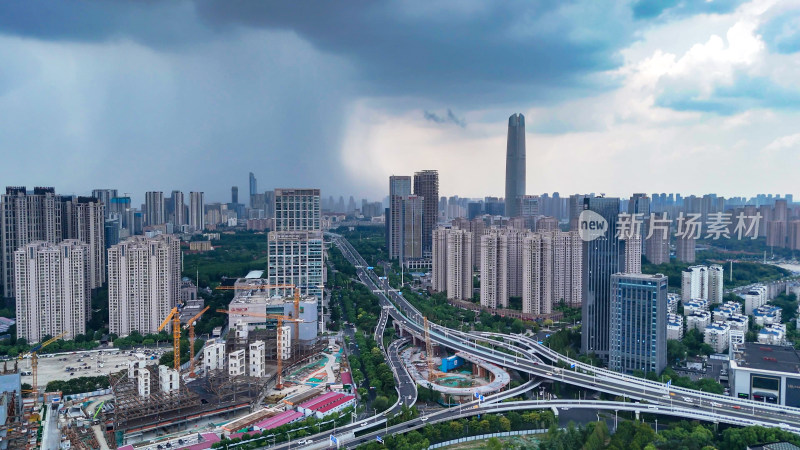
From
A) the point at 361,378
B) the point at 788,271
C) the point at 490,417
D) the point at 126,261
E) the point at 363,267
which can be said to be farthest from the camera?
the point at 363,267

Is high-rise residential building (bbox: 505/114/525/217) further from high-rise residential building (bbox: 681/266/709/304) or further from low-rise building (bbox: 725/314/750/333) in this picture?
low-rise building (bbox: 725/314/750/333)

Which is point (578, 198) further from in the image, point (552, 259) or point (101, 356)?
point (101, 356)

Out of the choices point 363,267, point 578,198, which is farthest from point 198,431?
point 578,198

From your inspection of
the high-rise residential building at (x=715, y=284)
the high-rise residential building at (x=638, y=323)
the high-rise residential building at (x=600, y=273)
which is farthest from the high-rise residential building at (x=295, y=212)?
the high-rise residential building at (x=715, y=284)

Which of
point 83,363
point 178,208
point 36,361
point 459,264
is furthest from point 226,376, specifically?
point 178,208

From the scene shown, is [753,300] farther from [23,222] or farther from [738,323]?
[23,222]

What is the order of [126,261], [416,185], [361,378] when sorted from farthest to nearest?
[416,185]
[126,261]
[361,378]
